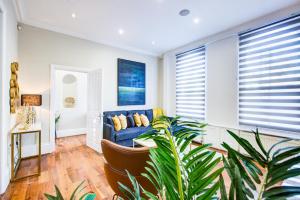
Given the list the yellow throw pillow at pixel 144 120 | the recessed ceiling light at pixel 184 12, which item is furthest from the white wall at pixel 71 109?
the recessed ceiling light at pixel 184 12

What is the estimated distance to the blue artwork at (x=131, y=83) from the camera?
4660 mm

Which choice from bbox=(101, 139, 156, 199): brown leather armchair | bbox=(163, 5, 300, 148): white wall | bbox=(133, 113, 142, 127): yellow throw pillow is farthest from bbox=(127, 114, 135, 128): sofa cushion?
bbox=(101, 139, 156, 199): brown leather armchair

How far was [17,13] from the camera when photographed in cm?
292

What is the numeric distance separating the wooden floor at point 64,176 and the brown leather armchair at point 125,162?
76 cm

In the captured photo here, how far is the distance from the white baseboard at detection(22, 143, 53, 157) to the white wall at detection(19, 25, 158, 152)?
0.07ft

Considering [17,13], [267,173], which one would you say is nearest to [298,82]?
[267,173]

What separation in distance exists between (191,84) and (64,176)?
3.83 meters

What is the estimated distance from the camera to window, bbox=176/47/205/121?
168 inches

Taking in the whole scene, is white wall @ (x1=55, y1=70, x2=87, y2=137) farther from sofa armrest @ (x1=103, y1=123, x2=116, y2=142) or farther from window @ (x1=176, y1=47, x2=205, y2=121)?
window @ (x1=176, y1=47, x2=205, y2=121)

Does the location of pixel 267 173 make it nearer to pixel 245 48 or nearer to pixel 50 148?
pixel 245 48

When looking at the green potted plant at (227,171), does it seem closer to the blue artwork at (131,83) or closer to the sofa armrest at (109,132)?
the sofa armrest at (109,132)

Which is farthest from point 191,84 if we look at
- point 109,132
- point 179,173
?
point 179,173

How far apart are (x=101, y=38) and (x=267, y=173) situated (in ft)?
14.8

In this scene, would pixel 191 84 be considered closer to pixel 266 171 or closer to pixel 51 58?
pixel 51 58
